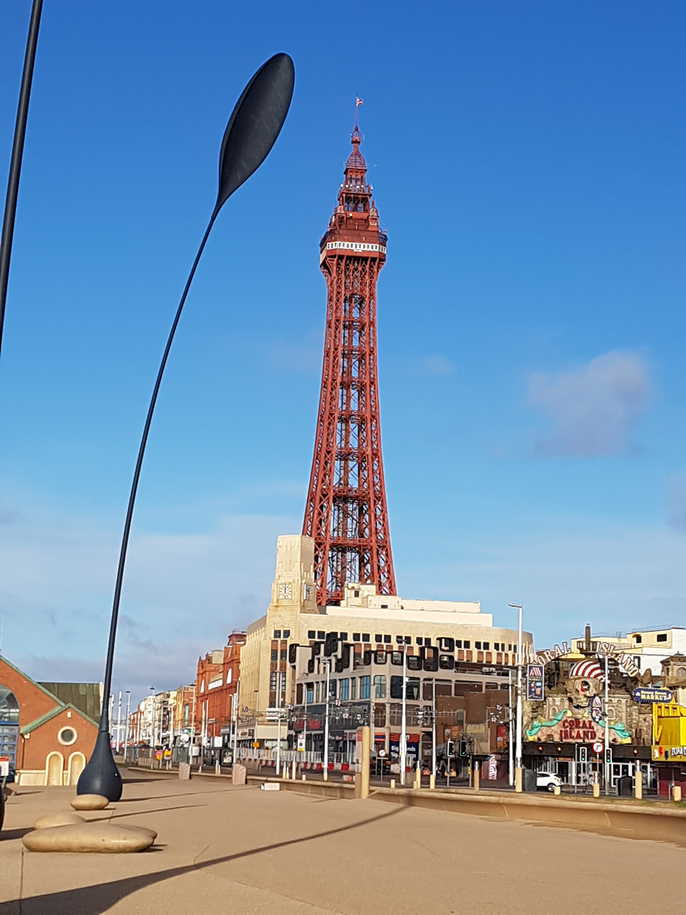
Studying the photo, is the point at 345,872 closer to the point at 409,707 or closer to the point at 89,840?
the point at 89,840

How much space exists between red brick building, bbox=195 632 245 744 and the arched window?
90105mm

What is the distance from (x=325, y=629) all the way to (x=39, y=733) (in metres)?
74.0

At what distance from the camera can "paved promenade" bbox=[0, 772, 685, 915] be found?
44.8ft

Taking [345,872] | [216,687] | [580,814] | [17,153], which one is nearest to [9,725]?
[580,814]

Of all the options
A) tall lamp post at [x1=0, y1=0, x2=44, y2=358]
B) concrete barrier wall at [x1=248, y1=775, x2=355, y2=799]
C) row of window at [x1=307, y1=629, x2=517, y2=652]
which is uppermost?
row of window at [x1=307, y1=629, x2=517, y2=652]

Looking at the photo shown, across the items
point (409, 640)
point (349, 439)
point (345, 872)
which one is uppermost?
point (349, 439)

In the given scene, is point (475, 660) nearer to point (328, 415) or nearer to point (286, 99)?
point (328, 415)

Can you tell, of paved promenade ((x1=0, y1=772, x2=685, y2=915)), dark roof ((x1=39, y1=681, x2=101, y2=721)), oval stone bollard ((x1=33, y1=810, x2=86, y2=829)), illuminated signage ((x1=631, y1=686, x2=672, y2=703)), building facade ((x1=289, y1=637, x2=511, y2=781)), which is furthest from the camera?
building facade ((x1=289, y1=637, x2=511, y2=781))

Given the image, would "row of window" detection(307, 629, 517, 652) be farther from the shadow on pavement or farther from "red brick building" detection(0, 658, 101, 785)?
the shadow on pavement

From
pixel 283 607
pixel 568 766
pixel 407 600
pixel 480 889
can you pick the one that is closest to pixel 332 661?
pixel 283 607

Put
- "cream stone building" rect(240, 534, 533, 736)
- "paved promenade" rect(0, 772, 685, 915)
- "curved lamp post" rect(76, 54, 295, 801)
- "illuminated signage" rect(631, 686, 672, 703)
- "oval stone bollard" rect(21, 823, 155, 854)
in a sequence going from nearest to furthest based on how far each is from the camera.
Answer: "paved promenade" rect(0, 772, 685, 915) < "curved lamp post" rect(76, 54, 295, 801) < "oval stone bollard" rect(21, 823, 155, 854) < "illuminated signage" rect(631, 686, 672, 703) < "cream stone building" rect(240, 534, 533, 736)

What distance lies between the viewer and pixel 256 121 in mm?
17109

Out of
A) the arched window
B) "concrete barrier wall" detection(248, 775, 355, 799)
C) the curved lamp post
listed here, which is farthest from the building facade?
the curved lamp post

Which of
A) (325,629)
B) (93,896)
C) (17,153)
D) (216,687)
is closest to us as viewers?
(17,153)
